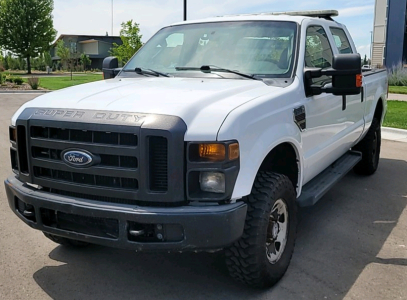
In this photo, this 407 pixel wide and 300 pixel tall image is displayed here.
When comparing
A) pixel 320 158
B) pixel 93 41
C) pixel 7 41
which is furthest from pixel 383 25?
pixel 93 41

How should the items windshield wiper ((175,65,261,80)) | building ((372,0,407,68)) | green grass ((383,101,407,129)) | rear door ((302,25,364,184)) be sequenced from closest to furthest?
windshield wiper ((175,65,261,80)), rear door ((302,25,364,184)), green grass ((383,101,407,129)), building ((372,0,407,68))

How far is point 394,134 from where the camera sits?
33.0 ft

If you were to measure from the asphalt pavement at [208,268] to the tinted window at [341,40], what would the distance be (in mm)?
1828

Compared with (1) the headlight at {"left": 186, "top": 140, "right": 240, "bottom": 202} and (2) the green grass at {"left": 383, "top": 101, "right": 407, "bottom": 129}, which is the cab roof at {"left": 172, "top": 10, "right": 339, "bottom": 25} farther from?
(2) the green grass at {"left": 383, "top": 101, "right": 407, "bottom": 129}

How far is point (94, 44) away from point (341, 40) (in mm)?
76498

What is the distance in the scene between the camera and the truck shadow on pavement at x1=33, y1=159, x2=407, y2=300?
11.3ft

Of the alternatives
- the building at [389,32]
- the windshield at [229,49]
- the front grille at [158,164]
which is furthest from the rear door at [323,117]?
the building at [389,32]

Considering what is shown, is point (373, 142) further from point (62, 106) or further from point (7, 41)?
point (7, 41)

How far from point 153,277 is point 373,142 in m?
4.07

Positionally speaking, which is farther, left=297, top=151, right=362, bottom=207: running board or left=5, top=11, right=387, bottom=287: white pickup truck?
left=297, top=151, right=362, bottom=207: running board

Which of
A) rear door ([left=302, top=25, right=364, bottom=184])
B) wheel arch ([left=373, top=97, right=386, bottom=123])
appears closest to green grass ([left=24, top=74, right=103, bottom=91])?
wheel arch ([left=373, top=97, right=386, bottom=123])

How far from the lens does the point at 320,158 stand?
175 inches

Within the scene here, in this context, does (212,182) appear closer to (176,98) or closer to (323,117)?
(176,98)

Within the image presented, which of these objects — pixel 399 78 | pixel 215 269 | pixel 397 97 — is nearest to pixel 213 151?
pixel 215 269
